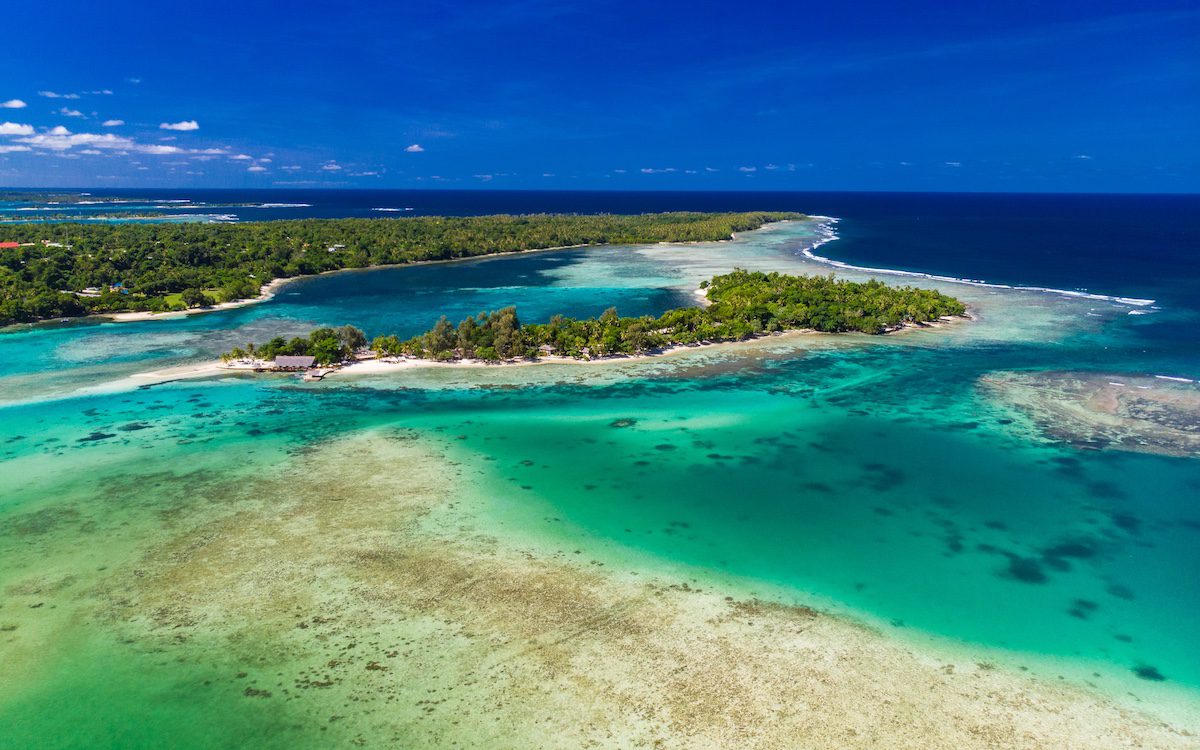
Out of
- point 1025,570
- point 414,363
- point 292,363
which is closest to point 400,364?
point 414,363

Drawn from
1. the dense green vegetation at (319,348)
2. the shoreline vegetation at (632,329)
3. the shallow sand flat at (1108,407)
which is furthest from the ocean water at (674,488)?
the dense green vegetation at (319,348)

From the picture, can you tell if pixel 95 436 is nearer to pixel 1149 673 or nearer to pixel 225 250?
pixel 1149 673

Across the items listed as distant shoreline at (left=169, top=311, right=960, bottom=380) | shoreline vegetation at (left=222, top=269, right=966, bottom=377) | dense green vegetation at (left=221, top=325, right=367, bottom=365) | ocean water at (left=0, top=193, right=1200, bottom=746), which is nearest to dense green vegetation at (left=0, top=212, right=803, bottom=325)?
ocean water at (left=0, top=193, right=1200, bottom=746)

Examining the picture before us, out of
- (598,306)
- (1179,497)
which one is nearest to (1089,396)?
(1179,497)

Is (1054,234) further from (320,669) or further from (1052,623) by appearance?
(320,669)

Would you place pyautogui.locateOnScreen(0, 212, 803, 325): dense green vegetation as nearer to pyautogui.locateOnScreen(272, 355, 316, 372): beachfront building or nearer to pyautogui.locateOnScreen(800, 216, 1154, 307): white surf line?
pyautogui.locateOnScreen(272, 355, 316, 372): beachfront building

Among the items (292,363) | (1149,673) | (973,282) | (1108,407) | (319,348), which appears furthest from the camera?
(973,282)
